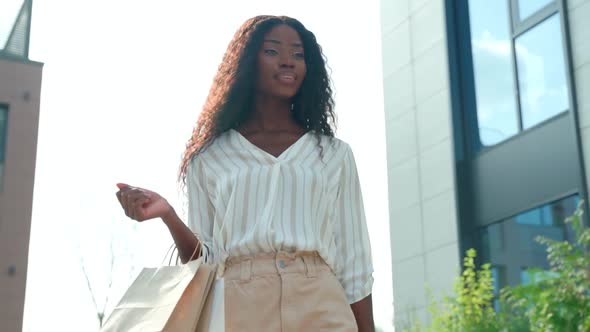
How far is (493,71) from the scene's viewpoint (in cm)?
1226

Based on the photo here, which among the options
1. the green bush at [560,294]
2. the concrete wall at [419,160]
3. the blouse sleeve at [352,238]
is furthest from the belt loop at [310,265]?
the concrete wall at [419,160]

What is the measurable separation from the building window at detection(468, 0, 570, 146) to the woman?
8.52 m

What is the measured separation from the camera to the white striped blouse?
2.48 metres

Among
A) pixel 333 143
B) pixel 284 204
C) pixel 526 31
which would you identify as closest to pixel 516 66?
pixel 526 31

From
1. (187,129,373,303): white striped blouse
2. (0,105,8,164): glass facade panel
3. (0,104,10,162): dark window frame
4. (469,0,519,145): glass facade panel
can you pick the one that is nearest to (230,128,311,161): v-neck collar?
(187,129,373,303): white striped blouse

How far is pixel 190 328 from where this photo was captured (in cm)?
226

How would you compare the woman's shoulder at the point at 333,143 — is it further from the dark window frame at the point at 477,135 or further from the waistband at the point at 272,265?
the dark window frame at the point at 477,135

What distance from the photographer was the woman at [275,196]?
2.40 m

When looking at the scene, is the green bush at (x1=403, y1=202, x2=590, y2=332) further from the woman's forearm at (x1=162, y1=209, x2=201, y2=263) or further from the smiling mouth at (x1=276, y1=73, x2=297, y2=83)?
the woman's forearm at (x1=162, y1=209, x2=201, y2=263)

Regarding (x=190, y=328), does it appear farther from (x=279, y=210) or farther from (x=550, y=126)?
(x=550, y=126)

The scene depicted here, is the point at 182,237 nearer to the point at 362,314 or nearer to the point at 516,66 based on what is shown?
Answer: the point at 362,314

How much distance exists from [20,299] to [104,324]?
54.1 ft

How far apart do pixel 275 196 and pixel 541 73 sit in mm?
9182

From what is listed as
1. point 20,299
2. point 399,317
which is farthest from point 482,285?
point 20,299
